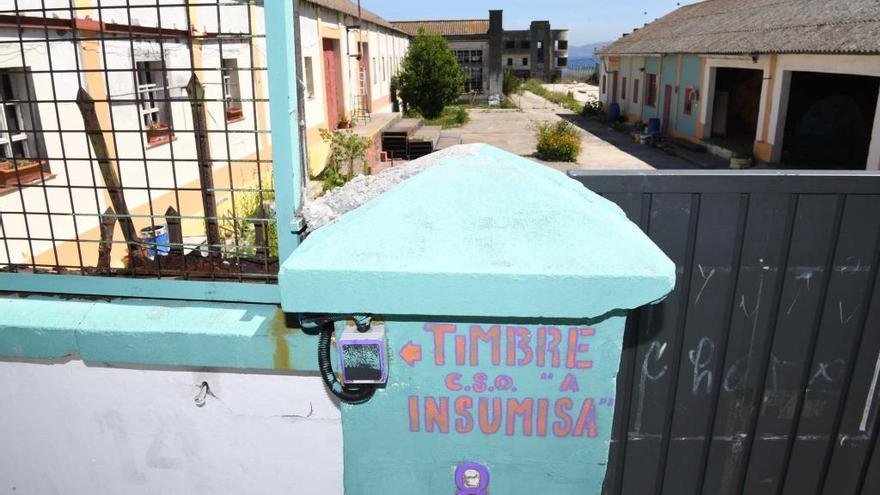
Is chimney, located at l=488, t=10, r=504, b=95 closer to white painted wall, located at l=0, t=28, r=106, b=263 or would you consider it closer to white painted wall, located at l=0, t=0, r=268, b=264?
white painted wall, located at l=0, t=0, r=268, b=264

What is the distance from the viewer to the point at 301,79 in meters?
2.38

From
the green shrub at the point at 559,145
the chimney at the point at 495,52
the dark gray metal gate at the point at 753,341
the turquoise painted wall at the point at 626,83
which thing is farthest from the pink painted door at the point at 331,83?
the chimney at the point at 495,52

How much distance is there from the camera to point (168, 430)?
251cm

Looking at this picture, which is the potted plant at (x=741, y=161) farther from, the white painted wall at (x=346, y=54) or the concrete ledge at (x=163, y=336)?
the concrete ledge at (x=163, y=336)

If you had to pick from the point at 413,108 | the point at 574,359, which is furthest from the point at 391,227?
the point at 413,108

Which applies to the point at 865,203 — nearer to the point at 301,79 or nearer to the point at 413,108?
the point at 301,79

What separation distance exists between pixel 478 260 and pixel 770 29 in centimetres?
1890

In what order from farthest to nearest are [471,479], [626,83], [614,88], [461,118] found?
1. [461,118]
2. [614,88]
3. [626,83]
4. [471,479]

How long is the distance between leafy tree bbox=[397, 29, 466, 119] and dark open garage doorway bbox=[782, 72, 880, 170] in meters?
17.9

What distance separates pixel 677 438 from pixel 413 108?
1264 inches

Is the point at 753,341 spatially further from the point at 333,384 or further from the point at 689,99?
the point at 689,99

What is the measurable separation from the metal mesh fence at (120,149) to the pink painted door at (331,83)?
8.10m

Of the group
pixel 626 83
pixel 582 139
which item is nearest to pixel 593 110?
pixel 626 83

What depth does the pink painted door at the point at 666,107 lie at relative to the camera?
23.4m
